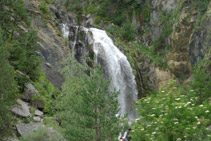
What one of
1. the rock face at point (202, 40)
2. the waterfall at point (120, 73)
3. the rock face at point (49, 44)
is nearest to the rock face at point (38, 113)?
the rock face at point (49, 44)

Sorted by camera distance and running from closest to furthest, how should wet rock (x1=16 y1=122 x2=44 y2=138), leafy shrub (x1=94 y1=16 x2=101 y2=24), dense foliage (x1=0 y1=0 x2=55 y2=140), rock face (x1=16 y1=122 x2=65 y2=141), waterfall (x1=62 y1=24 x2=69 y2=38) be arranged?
rock face (x1=16 y1=122 x2=65 y2=141)
dense foliage (x1=0 y1=0 x2=55 y2=140)
wet rock (x1=16 y1=122 x2=44 y2=138)
waterfall (x1=62 y1=24 x2=69 y2=38)
leafy shrub (x1=94 y1=16 x2=101 y2=24)

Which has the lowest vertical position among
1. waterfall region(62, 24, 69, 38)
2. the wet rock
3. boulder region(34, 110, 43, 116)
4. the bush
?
the wet rock

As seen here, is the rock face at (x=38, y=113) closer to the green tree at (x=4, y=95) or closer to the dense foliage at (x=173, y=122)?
the green tree at (x=4, y=95)

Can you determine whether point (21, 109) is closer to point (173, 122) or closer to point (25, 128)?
point (25, 128)

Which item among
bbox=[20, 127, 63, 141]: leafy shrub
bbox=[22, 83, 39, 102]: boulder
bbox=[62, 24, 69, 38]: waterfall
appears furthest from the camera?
Answer: bbox=[62, 24, 69, 38]: waterfall

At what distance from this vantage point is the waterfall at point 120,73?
31.2 meters

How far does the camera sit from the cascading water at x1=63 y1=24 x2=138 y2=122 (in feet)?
102

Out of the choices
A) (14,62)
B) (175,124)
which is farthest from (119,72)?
(175,124)

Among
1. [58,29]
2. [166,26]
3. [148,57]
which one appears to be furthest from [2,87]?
[166,26]

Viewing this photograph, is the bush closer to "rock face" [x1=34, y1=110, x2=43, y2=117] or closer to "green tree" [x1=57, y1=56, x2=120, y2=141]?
"green tree" [x1=57, y1=56, x2=120, y2=141]

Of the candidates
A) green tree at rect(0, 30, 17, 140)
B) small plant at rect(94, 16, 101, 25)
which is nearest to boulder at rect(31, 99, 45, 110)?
green tree at rect(0, 30, 17, 140)

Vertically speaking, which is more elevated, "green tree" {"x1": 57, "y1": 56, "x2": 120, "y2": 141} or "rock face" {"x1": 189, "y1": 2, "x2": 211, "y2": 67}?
"rock face" {"x1": 189, "y1": 2, "x2": 211, "y2": 67}

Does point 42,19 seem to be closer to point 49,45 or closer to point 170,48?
point 49,45

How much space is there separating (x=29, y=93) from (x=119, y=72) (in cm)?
1373
